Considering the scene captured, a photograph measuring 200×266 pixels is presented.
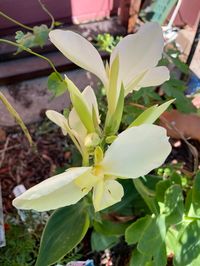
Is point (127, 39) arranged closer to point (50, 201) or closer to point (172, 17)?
point (50, 201)

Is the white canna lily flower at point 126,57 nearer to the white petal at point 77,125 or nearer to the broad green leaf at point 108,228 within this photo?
the white petal at point 77,125

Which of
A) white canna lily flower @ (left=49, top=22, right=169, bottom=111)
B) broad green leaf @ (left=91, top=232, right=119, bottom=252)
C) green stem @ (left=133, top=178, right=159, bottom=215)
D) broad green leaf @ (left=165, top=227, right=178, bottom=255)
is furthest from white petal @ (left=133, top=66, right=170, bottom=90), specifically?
broad green leaf @ (left=91, top=232, right=119, bottom=252)

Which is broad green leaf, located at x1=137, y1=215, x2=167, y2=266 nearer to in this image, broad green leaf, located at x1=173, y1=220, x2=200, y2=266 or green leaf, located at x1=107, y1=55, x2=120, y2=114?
broad green leaf, located at x1=173, y1=220, x2=200, y2=266

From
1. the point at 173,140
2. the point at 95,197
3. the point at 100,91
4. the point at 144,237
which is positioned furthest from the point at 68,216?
the point at 173,140

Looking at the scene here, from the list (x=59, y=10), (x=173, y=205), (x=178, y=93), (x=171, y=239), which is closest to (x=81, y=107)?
(x=173, y=205)

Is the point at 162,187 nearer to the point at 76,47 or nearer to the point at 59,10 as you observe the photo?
the point at 76,47

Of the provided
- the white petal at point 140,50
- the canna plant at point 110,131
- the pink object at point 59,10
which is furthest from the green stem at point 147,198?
the pink object at point 59,10
